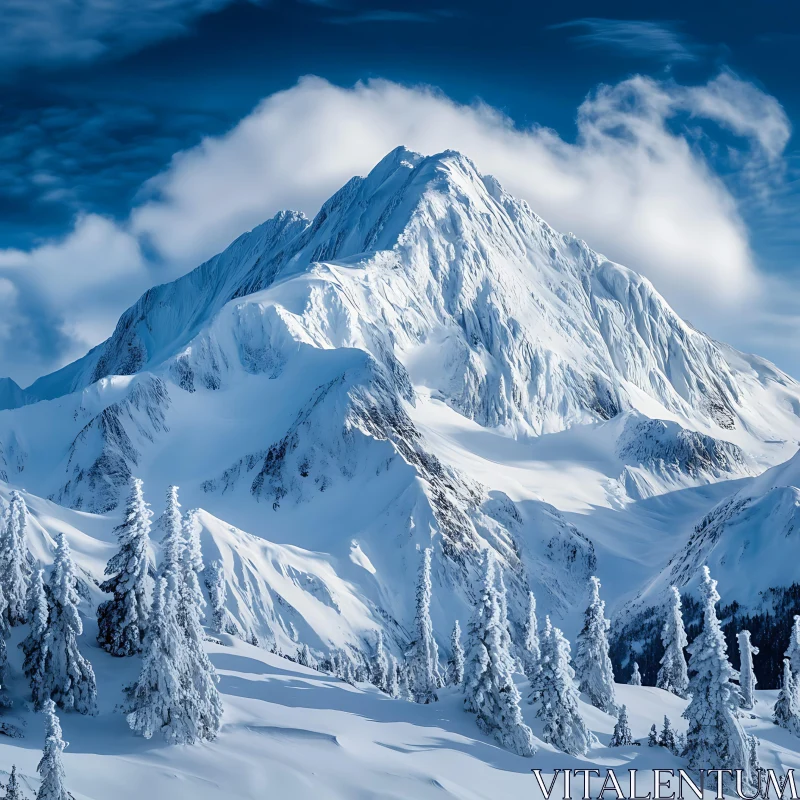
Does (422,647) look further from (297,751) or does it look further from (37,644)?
(37,644)

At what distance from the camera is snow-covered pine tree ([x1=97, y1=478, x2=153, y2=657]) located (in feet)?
159

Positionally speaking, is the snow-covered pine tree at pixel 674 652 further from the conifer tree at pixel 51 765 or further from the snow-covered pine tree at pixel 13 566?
the conifer tree at pixel 51 765

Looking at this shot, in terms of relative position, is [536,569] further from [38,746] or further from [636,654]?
[38,746]

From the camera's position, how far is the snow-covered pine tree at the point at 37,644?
4375 cm

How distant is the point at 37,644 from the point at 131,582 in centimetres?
561

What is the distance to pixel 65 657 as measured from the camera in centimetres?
4397

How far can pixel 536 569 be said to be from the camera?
185500 millimetres

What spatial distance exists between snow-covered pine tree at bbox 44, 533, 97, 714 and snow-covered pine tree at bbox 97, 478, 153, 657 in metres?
3.09

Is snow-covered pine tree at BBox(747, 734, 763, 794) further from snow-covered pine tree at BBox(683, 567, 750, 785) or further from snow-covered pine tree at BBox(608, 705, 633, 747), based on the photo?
snow-covered pine tree at BBox(608, 705, 633, 747)

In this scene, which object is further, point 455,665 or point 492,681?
point 455,665

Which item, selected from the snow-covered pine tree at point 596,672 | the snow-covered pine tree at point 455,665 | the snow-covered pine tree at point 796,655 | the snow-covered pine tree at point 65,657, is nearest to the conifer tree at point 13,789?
the snow-covered pine tree at point 65,657

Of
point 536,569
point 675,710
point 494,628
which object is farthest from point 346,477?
point 494,628

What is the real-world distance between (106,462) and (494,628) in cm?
14672

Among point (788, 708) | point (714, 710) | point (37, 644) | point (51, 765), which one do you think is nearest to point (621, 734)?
point (714, 710)
